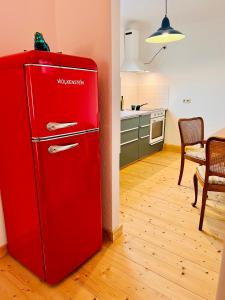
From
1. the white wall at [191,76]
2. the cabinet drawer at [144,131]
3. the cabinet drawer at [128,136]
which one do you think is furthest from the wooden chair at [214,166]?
the white wall at [191,76]

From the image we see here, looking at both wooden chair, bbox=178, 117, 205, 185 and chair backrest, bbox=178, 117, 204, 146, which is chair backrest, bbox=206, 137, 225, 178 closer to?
wooden chair, bbox=178, 117, 205, 185

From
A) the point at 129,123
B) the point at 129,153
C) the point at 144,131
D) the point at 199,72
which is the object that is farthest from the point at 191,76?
the point at 129,153

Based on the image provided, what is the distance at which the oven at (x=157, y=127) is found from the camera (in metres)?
4.02

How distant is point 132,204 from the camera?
2.43 m

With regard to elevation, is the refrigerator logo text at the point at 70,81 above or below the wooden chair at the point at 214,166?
above

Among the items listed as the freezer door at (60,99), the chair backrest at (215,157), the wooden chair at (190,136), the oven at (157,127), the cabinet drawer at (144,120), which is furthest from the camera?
the oven at (157,127)

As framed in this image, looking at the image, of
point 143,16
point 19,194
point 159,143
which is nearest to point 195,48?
point 143,16

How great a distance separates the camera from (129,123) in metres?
3.34

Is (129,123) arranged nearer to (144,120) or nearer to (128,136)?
(128,136)

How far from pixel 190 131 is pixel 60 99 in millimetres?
2037

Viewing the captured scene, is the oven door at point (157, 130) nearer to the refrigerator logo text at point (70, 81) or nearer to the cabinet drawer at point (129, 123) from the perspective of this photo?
the cabinet drawer at point (129, 123)

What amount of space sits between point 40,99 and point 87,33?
0.73 m

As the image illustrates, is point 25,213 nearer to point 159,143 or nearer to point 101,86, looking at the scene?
point 101,86

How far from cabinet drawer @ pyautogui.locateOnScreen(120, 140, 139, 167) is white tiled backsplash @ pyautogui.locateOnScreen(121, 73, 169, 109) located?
1.17 metres
